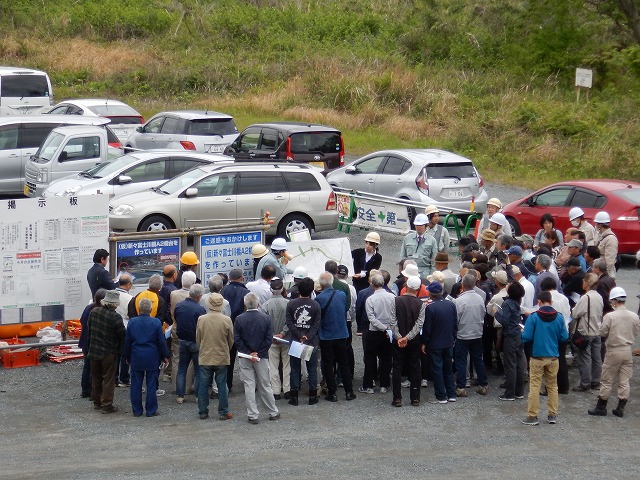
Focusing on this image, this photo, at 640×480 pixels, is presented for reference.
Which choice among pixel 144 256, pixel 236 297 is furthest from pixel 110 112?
pixel 236 297

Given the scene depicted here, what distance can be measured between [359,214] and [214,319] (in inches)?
399

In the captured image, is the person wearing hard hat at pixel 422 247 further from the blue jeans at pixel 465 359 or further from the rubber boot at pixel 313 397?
the rubber boot at pixel 313 397

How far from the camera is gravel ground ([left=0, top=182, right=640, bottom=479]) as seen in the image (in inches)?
392

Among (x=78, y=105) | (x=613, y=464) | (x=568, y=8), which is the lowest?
(x=613, y=464)

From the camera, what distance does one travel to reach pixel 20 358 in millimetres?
13453

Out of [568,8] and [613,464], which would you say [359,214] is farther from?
[568,8]

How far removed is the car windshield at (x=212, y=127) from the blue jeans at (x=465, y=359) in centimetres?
1574

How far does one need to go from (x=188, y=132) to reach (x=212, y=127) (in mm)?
764

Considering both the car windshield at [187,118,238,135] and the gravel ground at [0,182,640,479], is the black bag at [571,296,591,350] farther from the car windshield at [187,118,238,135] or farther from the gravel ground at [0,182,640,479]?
the car windshield at [187,118,238,135]

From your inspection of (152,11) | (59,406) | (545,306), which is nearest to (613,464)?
(545,306)

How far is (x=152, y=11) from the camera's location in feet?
161

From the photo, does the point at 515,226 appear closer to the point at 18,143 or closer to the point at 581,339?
the point at 581,339

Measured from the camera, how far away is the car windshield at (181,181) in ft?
63.1

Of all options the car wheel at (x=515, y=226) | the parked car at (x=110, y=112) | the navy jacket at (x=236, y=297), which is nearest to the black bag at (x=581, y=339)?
the navy jacket at (x=236, y=297)
